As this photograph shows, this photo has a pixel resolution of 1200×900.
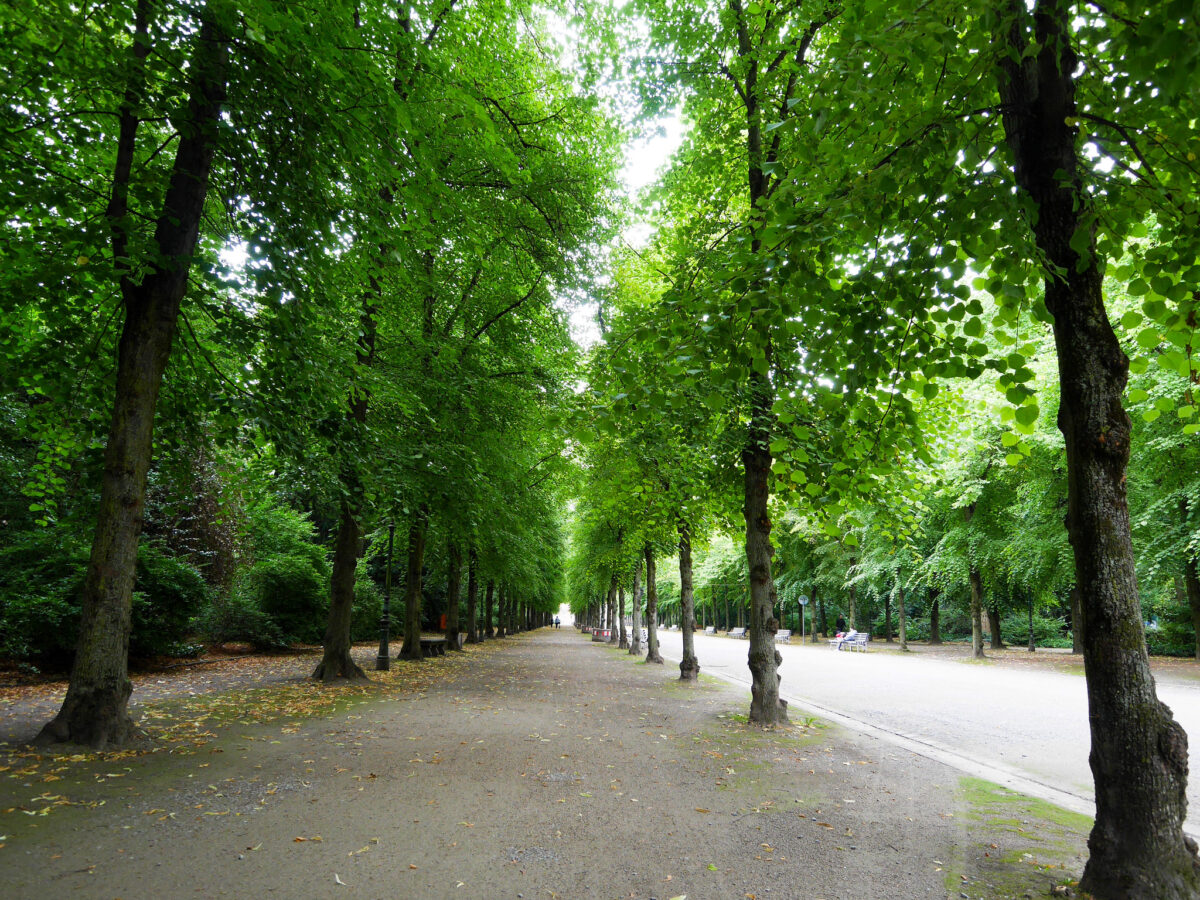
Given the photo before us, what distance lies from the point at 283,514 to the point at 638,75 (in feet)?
58.9

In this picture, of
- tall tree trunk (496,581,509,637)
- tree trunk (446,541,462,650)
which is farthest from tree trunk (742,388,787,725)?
tall tree trunk (496,581,509,637)

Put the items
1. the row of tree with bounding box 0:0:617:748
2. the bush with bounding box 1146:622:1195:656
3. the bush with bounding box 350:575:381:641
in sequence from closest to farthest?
the row of tree with bounding box 0:0:617:748 < the bush with bounding box 350:575:381:641 < the bush with bounding box 1146:622:1195:656

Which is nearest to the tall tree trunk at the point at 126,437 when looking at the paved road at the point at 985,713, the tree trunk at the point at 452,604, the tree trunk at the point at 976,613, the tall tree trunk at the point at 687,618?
the paved road at the point at 985,713

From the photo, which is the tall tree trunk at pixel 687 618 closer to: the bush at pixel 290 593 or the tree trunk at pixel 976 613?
the bush at pixel 290 593

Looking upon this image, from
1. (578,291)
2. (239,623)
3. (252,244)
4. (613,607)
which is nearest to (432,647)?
(239,623)

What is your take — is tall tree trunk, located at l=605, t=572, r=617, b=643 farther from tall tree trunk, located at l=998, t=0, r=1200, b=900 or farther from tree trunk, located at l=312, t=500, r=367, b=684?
tall tree trunk, located at l=998, t=0, r=1200, b=900

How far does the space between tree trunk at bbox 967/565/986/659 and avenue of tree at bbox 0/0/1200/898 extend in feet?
25.8

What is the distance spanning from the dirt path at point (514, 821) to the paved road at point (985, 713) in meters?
1.03

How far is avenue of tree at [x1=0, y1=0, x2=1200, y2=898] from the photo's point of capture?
3.43m

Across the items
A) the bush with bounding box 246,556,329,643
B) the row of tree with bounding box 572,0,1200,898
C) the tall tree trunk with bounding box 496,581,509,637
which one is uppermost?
the row of tree with bounding box 572,0,1200,898

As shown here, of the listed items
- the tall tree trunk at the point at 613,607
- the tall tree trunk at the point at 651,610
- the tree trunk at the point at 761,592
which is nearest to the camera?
the tree trunk at the point at 761,592

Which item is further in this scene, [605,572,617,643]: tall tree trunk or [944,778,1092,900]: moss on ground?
[605,572,617,643]: tall tree trunk

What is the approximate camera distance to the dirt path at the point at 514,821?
12.8 ft

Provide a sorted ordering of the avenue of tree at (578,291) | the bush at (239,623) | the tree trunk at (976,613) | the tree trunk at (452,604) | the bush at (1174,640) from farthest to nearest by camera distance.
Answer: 1. the bush at (1174,640)
2. the tree trunk at (976,613)
3. the tree trunk at (452,604)
4. the bush at (239,623)
5. the avenue of tree at (578,291)
